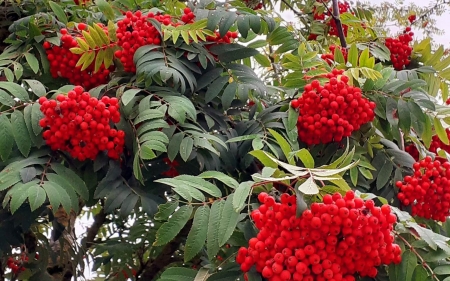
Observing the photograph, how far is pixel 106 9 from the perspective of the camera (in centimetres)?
249

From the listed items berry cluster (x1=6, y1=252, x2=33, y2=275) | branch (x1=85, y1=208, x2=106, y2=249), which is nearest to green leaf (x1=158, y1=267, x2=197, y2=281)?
berry cluster (x1=6, y1=252, x2=33, y2=275)

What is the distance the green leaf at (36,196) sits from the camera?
5.71 ft

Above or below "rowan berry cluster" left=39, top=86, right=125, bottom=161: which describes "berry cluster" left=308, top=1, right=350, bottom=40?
below

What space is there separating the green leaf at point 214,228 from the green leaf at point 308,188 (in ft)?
0.93

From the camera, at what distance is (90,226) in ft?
11.9

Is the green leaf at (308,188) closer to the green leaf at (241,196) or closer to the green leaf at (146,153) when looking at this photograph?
the green leaf at (241,196)

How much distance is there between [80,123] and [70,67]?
530 millimetres

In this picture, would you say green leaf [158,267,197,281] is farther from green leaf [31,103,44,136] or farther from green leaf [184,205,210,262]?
green leaf [31,103,44,136]

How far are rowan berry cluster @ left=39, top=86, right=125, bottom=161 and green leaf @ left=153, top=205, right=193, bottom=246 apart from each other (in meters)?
0.49

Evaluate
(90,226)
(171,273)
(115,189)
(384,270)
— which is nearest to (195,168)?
(115,189)

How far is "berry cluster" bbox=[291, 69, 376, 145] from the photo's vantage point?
6.75 feet

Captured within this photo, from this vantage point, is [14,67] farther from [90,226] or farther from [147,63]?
[90,226]

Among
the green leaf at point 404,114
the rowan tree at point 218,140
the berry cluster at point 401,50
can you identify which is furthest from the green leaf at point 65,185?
the berry cluster at point 401,50

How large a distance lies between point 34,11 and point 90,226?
1.50 meters
